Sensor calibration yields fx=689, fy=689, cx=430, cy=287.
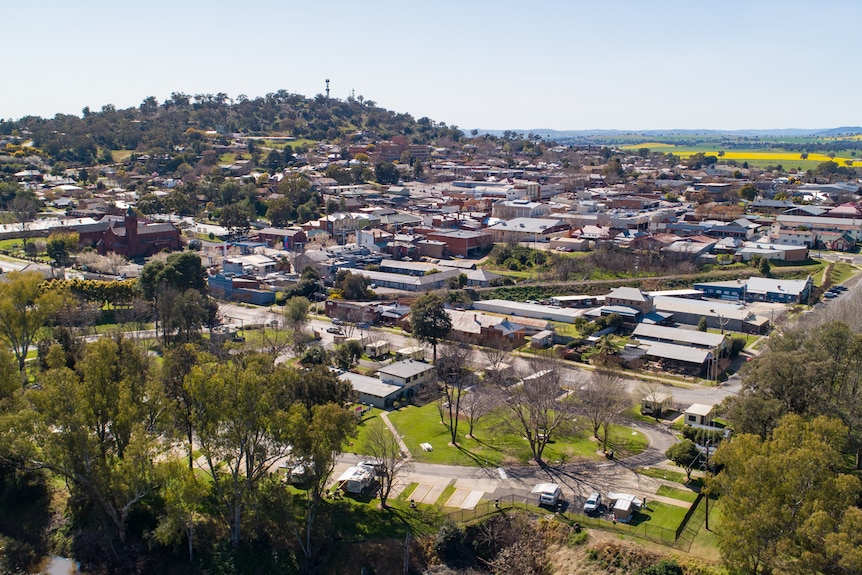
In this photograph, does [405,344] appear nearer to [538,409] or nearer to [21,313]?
[538,409]

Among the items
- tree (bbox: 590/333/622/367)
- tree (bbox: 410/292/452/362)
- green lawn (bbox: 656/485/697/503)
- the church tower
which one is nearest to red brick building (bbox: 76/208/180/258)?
the church tower

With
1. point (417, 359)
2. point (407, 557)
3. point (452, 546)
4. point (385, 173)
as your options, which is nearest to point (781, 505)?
point (452, 546)

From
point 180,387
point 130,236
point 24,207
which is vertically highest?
point 24,207

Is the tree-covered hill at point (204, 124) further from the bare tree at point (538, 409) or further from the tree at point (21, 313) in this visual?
the bare tree at point (538, 409)

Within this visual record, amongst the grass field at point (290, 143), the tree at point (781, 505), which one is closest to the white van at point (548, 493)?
the tree at point (781, 505)

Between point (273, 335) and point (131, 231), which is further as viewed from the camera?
point (131, 231)

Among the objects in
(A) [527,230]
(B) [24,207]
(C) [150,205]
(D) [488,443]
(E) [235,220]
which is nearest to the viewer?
(D) [488,443]

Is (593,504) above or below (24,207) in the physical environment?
below
